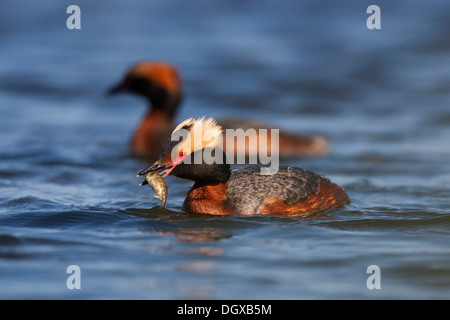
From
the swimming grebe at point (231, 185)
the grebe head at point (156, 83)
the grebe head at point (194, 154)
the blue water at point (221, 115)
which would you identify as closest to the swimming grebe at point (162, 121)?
the grebe head at point (156, 83)

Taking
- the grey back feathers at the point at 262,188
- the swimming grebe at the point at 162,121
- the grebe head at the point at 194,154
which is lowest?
the grey back feathers at the point at 262,188

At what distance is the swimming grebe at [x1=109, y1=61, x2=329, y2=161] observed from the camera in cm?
1511

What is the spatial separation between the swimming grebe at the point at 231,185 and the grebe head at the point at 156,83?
20.3 ft

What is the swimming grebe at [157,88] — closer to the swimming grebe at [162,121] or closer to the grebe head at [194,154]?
the swimming grebe at [162,121]

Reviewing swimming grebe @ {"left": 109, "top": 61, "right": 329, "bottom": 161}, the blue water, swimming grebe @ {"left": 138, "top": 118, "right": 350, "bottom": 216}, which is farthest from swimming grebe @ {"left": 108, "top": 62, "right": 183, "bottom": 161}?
swimming grebe @ {"left": 138, "top": 118, "right": 350, "bottom": 216}

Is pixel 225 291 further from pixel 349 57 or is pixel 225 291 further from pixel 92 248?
pixel 349 57

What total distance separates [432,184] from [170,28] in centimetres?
1435

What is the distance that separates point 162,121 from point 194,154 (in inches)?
270

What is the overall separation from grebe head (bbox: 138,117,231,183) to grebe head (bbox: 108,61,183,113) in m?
6.80

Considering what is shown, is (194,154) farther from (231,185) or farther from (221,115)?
(221,115)

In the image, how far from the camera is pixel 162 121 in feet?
52.9

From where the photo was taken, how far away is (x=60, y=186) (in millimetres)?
12055

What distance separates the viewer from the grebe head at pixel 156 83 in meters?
16.2
